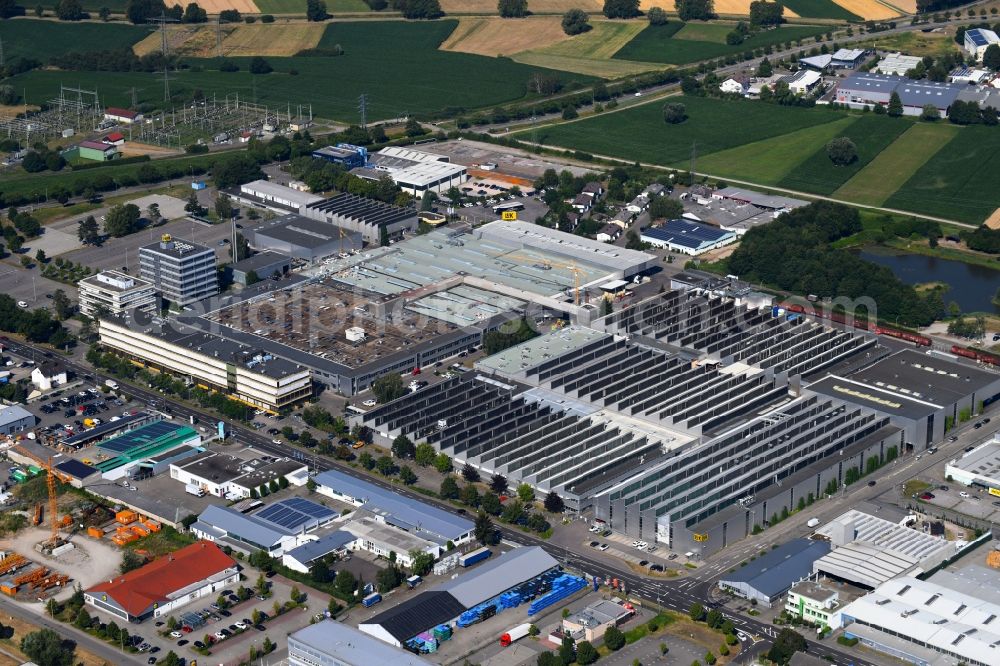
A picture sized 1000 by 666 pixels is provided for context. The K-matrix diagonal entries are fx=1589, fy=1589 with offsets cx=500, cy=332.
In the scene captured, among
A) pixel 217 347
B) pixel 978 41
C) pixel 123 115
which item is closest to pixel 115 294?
pixel 217 347

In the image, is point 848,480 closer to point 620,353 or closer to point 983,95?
point 620,353

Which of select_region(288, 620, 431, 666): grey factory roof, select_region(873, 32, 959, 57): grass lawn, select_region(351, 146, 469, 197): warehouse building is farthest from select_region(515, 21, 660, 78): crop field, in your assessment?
select_region(288, 620, 431, 666): grey factory roof

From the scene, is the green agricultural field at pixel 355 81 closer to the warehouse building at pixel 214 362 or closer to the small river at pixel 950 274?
the small river at pixel 950 274

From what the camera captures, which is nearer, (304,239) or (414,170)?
(304,239)

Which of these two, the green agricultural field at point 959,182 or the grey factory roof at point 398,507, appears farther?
the green agricultural field at point 959,182

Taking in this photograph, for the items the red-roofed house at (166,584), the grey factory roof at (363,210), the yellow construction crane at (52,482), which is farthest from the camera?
the grey factory roof at (363,210)

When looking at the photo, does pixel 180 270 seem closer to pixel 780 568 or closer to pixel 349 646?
pixel 349 646

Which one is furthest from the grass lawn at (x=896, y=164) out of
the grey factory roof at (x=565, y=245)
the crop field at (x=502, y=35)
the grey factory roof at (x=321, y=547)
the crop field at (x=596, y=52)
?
the grey factory roof at (x=321, y=547)
